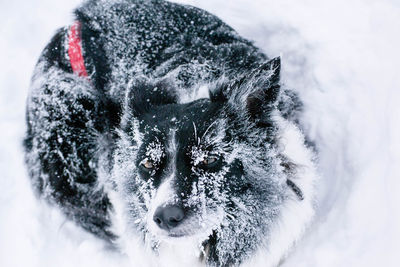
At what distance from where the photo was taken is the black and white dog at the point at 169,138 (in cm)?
241

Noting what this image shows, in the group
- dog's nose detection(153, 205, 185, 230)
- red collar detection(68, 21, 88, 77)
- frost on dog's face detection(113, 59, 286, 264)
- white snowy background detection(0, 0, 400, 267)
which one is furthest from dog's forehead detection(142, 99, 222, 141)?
white snowy background detection(0, 0, 400, 267)

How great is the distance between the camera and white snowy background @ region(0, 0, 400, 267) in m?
2.98

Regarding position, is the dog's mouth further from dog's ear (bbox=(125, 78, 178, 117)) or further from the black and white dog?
dog's ear (bbox=(125, 78, 178, 117))

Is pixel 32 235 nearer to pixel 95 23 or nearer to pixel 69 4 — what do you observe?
pixel 95 23

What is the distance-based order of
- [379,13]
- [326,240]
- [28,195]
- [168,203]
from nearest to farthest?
1. [168,203]
2. [326,240]
3. [379,13]
4. [28,195]

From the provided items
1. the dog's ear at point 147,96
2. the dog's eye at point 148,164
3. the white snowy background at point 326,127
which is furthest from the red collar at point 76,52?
the dog's eye at point 148,164

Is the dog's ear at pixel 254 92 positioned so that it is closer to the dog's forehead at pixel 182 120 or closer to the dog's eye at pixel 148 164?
the dog's forehead at pixel 182 120

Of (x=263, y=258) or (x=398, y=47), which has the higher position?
(x=398, y=47)

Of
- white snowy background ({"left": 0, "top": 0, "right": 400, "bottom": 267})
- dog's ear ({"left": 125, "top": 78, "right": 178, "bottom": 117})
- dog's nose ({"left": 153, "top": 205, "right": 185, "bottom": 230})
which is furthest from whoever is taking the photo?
white snowy background ({"left": 0, "top": 0, "right": 400, "bottom": 267})

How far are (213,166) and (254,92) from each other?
524mm

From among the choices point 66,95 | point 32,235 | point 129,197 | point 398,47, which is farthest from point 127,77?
point 398,47

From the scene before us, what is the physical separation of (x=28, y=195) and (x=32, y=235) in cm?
42

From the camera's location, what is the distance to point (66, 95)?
11.3 ft

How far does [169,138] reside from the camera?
8.00 feet
